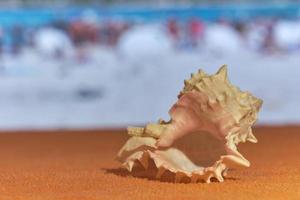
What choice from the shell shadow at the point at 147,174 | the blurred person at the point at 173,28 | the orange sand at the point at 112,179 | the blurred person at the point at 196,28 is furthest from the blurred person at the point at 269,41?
the shell shadow at the point at 147,174

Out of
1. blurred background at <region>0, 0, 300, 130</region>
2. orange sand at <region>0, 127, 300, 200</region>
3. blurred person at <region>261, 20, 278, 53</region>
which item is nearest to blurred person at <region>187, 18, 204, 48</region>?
blurred background at <region>0, 0, 300, 130</region>

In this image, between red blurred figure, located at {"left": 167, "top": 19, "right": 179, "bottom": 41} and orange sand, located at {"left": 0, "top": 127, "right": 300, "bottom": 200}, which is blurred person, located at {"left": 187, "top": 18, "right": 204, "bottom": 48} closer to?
red blurred figure, located at {"left": 167, "top": 19, "right": 179, "bottom": 41}

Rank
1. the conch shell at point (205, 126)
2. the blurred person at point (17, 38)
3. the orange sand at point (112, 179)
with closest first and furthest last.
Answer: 1. the orange sand at point (112, 179)
2. the conch shell at point (205, 126)
3. the blurred person at point (17, 38)

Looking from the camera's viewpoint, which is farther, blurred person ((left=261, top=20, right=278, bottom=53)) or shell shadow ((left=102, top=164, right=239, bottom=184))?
blurred person ((left=261, top=20, right=278, bottom=53))

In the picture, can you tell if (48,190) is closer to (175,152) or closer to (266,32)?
(175,152)

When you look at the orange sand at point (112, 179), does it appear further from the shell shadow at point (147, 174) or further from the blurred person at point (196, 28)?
the blurred person at point (196, 28)

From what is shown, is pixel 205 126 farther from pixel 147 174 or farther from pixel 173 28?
pixel 173 28

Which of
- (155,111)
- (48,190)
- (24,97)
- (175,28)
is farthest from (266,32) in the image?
(48,190)
